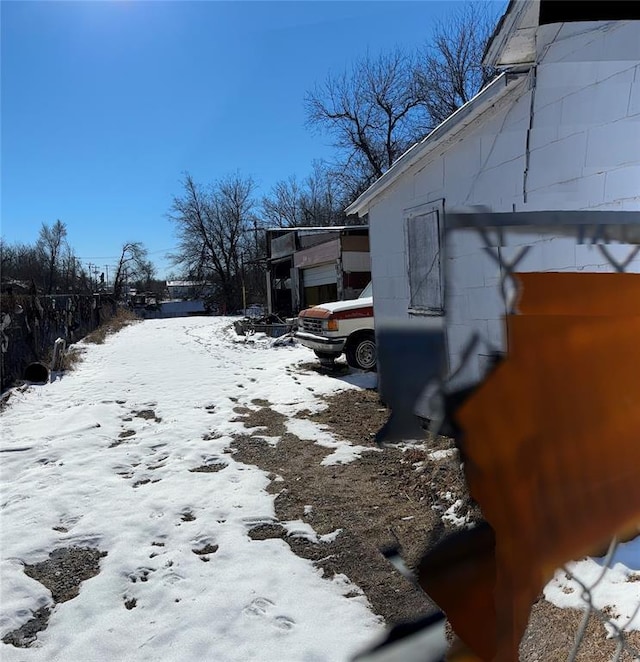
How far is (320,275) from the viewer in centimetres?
1975

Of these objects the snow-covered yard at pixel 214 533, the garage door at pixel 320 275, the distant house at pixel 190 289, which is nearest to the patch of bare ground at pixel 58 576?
the snow-covered yard at pixel 214 533

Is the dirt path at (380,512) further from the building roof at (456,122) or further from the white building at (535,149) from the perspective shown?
the building roof at (456,122)

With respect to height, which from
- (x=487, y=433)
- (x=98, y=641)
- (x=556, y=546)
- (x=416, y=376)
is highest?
(x=416, y=376)

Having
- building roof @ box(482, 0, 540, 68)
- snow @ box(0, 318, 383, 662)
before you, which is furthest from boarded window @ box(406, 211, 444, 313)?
snow @ box(0, 318, 383, 662)

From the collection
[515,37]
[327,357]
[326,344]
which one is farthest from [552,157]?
[327,357]

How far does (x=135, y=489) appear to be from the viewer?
452 centimetres

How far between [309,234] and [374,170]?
719 cm

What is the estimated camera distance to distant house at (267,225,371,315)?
15461 mm

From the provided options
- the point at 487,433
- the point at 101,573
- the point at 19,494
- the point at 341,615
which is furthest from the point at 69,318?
the point at 487,433

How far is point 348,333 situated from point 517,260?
308 inches

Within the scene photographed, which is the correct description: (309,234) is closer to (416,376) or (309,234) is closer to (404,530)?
(404,530)

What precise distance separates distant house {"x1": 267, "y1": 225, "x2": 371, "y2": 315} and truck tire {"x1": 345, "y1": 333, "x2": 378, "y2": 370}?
561cm

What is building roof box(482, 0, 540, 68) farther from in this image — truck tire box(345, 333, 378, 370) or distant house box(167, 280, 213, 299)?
distant house box(167, 280, 213, 299)

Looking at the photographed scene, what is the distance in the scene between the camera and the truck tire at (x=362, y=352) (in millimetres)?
9367
